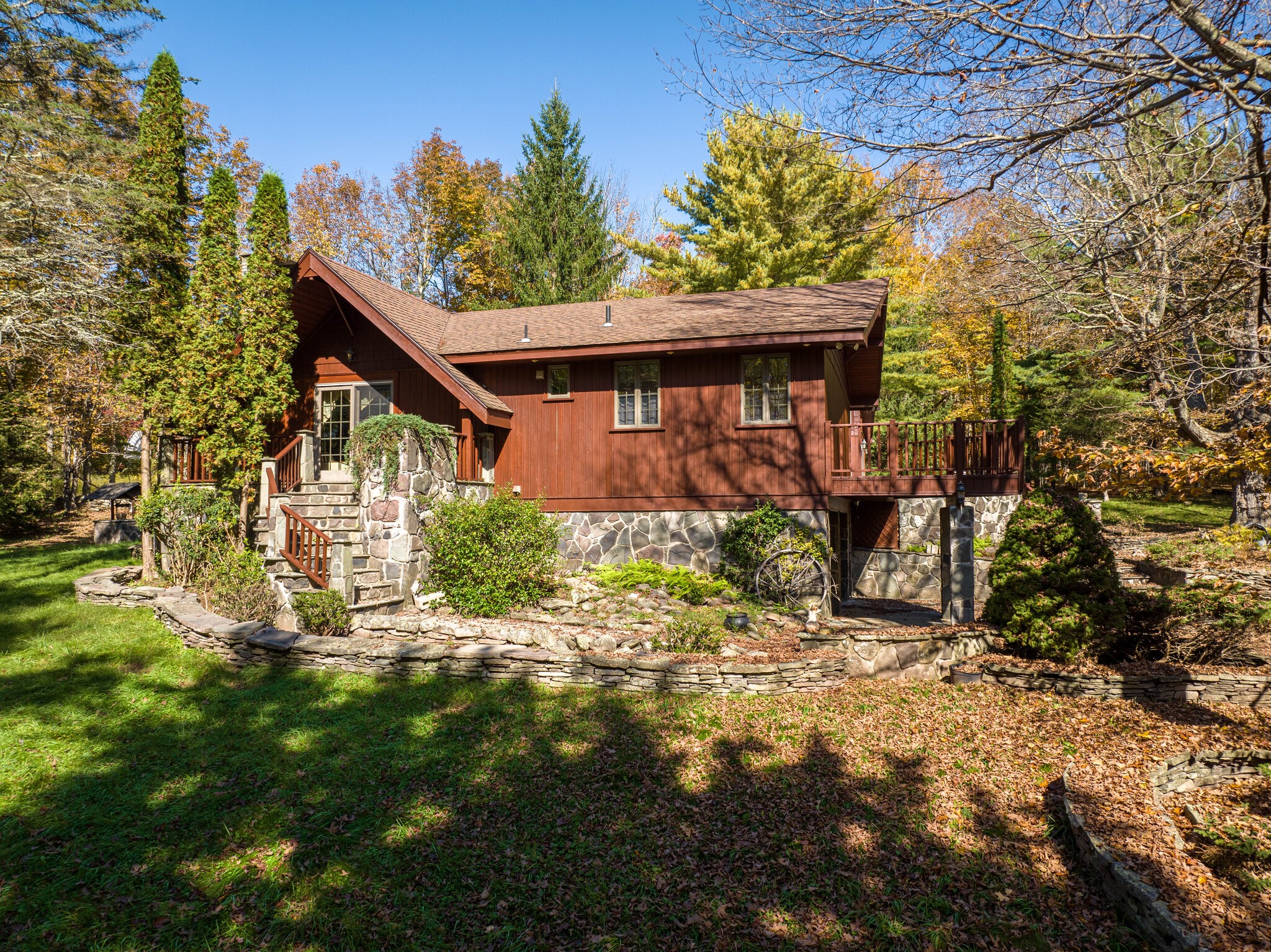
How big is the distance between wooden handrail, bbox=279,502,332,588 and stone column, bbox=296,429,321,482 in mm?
3199

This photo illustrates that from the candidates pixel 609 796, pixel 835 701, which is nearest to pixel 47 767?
pixel 609 796

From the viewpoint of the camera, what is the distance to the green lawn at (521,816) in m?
3.86

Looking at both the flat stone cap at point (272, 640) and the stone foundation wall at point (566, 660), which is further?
the flat stone cap at point (272, 640)

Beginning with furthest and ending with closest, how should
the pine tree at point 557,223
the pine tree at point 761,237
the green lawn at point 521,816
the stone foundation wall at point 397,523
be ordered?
the pine tree at point 557,223, the pine tree at point 761,237, the stone foundation wall at point 397,523, the green lawn at point 521,816

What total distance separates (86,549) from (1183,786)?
18982 mm

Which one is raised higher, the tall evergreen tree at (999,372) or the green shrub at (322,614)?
the tall evergreen tree at (999,372)

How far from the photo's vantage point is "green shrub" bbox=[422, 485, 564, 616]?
29.6 ft

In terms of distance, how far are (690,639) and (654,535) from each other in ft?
14.5

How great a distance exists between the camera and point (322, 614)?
8.30 m

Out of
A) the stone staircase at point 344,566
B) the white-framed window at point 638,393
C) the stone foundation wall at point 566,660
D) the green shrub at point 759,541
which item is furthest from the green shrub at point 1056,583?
the stone staircase at point 344,566

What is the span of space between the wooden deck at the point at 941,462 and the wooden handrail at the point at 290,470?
9811 millimetres

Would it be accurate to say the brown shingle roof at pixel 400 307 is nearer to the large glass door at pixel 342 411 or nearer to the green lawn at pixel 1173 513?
the large glass door at pixel 342 411

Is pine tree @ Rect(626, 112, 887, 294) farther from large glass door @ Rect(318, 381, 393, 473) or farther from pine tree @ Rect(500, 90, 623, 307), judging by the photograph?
large glass door @ Rect(318, 381, 393, 473)

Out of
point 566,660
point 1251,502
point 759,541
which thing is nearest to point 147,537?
point 566,660
